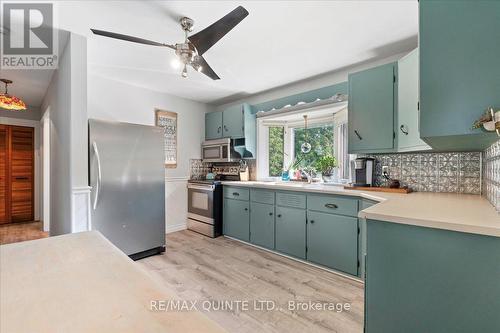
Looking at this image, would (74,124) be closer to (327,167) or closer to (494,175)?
(327,167)

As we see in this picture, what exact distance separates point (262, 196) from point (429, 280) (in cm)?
210

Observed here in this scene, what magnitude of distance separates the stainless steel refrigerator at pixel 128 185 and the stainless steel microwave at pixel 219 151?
3.64 feet

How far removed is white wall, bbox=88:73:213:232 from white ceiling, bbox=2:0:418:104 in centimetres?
22

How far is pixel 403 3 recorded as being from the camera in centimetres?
170

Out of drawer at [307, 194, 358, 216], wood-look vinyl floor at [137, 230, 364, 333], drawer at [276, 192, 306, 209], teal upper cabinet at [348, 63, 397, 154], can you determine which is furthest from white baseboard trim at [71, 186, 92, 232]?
teal upper cabinet at [348, 63, 397, 154]

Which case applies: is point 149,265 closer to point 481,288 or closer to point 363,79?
point 481,288

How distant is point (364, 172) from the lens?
8.42 ft

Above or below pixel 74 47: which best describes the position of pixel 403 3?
above

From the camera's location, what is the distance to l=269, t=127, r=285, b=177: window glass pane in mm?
3740

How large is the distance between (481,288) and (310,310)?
3.85ft

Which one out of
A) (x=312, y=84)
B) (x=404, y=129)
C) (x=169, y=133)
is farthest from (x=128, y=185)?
(x=404, y=129)

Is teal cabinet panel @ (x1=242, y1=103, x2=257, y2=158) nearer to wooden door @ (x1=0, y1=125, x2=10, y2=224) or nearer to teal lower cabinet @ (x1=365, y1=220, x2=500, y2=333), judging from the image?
teal lower cabinet @ (x1=365, y1=220, x2=500, y2=333)

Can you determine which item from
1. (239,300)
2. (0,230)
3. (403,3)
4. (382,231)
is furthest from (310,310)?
(0,230)

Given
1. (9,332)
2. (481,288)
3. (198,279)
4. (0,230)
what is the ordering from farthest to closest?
(0,230)
(198,279)
(481,288)
(9,332)
